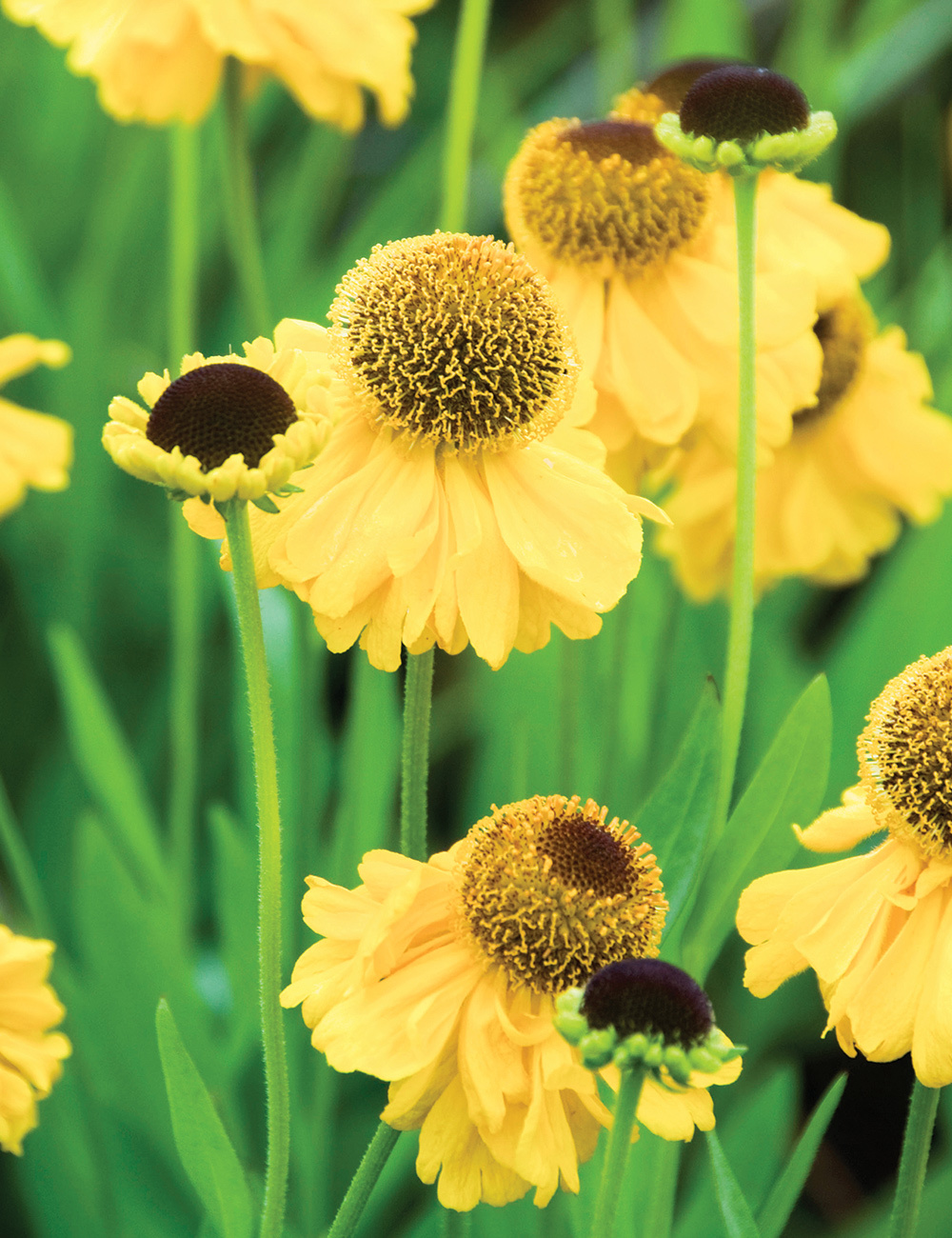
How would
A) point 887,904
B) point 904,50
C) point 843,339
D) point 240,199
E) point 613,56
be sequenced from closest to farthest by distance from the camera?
point 887,904 → point 240,199 → point 843,339 → point 613,56 → point 904,50

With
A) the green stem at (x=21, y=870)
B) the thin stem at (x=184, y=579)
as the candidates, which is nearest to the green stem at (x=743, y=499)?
the green stem at (x=21, y=870)

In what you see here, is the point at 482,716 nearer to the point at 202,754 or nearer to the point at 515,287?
the point at 202,754

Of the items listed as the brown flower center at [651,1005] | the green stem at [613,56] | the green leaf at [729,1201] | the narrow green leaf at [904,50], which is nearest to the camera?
the brown flower center at [651,1005]


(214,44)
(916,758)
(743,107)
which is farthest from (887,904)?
(214,44)

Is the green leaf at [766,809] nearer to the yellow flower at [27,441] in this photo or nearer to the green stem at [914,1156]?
the green stem at [914,1156]

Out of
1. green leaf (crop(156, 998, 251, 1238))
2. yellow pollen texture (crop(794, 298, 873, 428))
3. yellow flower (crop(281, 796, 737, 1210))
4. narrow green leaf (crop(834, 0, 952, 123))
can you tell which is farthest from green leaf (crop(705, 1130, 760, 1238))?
narrow green leaf (crop(834, 0, 952, 123))

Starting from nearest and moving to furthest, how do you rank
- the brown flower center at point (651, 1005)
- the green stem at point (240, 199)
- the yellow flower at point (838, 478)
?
the brown flower center at point (651, 1005) < the green stem at point (240, 199) < the yellow flower at point (838, 478)

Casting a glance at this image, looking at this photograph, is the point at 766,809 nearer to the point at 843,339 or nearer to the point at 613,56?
the point at 843,339
